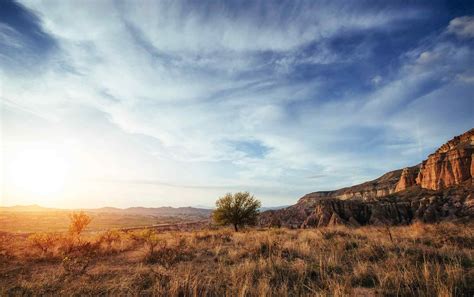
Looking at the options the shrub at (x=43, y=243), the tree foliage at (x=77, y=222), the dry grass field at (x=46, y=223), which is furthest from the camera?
the dry grass field at (x=46, y=223)

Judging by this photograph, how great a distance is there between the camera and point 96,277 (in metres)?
7.04

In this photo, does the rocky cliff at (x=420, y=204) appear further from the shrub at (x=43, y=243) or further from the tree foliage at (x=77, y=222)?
the shrub at (x=43, y=243)

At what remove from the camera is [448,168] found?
67.2m

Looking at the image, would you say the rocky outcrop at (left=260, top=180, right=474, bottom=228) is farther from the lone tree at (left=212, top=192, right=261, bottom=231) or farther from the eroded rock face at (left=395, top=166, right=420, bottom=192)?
the eroded rock face at (left=395, top=166, right=420, bottom=192)

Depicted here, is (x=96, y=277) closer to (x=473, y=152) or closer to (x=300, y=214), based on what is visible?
(x=300, y=214)

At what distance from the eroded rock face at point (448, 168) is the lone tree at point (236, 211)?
190 ft

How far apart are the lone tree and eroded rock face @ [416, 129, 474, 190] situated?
58.0 metres

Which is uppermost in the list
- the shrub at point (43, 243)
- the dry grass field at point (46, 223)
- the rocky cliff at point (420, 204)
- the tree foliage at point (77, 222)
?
the rocky cliff at point (420, 204)

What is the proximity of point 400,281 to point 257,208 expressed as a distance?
3332cm

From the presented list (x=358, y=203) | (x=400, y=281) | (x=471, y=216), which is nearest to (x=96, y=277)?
(x=400, y=281)

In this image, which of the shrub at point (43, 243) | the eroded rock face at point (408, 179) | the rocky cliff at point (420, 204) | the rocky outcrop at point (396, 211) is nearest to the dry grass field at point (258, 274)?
the shrub at point (43, 243)

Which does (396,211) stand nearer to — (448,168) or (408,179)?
(448,168)

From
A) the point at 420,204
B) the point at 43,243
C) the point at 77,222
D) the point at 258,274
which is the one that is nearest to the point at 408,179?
the point at 420,204

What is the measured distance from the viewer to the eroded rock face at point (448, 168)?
63.7 meters
